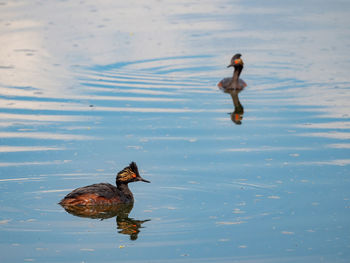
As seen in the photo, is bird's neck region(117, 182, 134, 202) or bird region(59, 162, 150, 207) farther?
bird's neck region(117, 182, 134, 202)

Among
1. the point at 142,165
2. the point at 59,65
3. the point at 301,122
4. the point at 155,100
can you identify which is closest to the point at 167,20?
the point at 59,65

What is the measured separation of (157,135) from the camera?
667 inches

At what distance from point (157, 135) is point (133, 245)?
5623 mm

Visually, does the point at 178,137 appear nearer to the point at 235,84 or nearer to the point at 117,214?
the point at 117,214

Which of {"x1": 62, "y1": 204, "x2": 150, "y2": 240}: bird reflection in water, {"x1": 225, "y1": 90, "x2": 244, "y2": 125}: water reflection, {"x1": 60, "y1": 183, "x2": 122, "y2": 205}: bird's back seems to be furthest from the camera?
{"x1": 225, "y1": 90, "x2": 244, "y2": 125}: water reflection

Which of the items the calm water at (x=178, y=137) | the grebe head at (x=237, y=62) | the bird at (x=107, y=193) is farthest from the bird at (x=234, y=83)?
the bird at (x=107, y=193)

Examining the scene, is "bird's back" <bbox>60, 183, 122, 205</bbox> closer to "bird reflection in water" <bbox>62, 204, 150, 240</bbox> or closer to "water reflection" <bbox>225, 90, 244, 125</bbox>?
"bird reflection in water" <bbox>62, 204, 150, 240</bbox>

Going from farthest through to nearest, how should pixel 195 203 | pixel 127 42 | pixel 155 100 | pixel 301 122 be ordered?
pixel 127 42, pixel 155 100, pixel 301 122, pixel 195 203

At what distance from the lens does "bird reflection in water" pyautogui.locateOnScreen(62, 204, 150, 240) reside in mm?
12255

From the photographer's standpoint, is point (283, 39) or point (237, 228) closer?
point (237, 228)

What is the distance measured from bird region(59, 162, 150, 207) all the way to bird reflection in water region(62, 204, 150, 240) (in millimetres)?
67

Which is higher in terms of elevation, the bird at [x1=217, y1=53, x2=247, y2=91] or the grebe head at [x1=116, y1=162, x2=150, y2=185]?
the bird at [x1=217, y1=53, x2=247, y2=91]

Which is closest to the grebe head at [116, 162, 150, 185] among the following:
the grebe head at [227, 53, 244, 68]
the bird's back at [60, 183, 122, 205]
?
the bird's back at [60, 183, 122, 205]

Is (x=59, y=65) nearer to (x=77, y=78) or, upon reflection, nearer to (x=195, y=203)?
(x=77, y=78)
